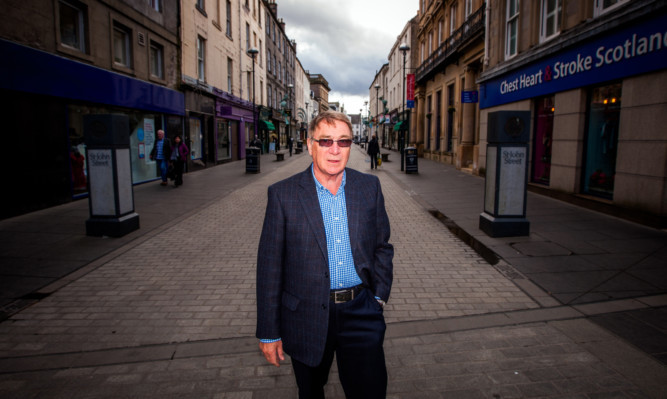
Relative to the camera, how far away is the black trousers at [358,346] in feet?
6.56

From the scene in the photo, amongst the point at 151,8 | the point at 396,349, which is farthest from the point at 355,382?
the point at 151,8

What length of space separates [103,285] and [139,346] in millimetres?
1829

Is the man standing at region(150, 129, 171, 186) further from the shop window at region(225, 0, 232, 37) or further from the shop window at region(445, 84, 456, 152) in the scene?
the shop window at region(445, 84, 456, 152)

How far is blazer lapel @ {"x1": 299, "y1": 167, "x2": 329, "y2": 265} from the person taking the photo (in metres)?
1.96

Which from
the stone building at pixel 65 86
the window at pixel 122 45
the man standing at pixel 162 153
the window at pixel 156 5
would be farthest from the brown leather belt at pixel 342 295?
the window at pixel 156 5

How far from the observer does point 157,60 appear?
1616 centimetres

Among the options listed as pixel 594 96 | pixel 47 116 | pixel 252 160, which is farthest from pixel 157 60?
pixel 594 96

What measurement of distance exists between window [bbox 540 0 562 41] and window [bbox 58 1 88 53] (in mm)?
12961

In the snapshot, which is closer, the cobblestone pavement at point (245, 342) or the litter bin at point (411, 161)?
the cobblestone pavement at point (245, 342)

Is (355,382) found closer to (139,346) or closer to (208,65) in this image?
(139,346)

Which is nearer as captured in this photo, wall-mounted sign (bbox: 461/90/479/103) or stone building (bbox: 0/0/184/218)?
stone building (bbox: 0/0/184/218)

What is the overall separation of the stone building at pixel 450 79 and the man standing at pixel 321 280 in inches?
625

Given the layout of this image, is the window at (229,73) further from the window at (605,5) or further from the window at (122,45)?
the window at (605,5)

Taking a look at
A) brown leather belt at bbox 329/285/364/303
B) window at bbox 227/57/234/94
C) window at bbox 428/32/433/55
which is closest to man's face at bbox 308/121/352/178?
brown leather belt at bbox 329/285/364/303
